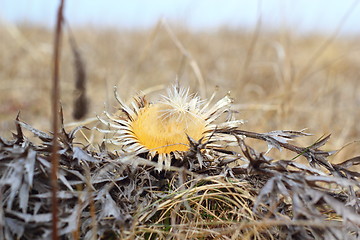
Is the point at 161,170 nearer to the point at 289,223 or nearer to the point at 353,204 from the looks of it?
the point at 289,223

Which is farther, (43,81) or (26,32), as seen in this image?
(26,32)

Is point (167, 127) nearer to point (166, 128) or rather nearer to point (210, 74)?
point (166, 128)

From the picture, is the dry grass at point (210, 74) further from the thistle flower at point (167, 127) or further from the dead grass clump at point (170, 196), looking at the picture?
the dead grass clump at point (170, 196)

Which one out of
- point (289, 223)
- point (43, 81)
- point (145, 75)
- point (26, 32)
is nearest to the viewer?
point (289, 223)

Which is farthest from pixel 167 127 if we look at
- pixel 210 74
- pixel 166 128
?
pixel 210 74

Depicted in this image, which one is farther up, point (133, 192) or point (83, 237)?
point (133, 192)

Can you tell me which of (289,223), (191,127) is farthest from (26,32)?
(289,223)

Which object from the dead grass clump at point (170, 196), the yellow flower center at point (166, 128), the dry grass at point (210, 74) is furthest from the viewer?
Answer: the dry grass at point (210, 74)

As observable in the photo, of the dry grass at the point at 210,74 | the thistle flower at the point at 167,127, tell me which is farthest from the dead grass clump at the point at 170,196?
the dry grass at the point at 210,74

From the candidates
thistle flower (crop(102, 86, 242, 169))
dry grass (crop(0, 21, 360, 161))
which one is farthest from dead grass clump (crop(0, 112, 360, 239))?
dry grass (crop(0, 21, 360, 161))
